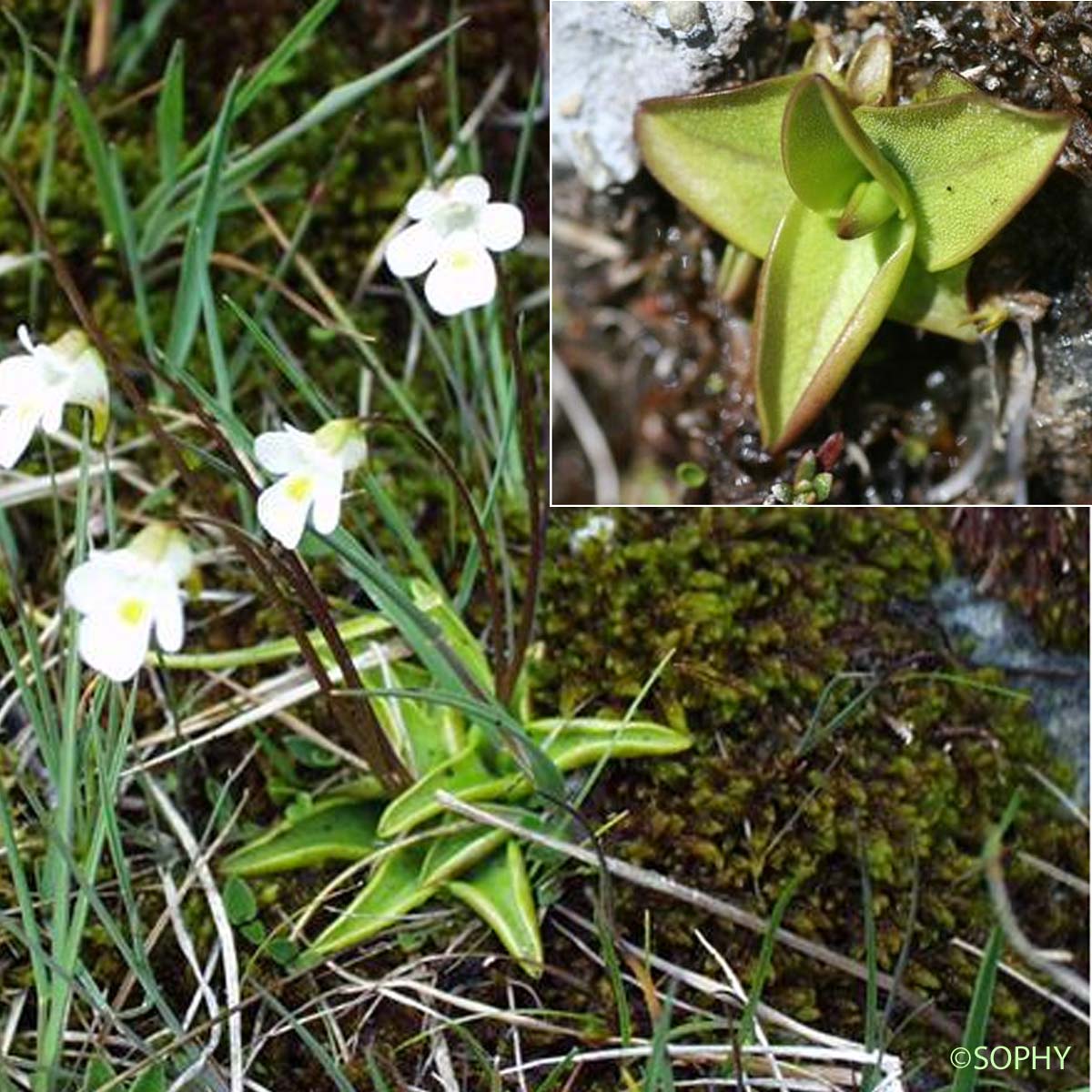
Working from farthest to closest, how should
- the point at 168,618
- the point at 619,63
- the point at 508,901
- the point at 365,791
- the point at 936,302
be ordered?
the point at 619,63 < the point at 936,302 < the point at 365,791 < the point at 508,901 < the point at 168,618

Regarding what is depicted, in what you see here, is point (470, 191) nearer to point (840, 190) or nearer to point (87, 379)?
point (87, 379)

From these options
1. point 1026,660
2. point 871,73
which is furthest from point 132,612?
point 1026,660

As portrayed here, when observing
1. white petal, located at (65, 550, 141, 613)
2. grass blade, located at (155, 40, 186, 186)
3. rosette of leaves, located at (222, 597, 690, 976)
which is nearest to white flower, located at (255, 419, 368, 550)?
white petal, located at (65, 550, 141, 613)

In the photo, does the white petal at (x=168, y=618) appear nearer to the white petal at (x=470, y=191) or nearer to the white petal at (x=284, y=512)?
the white petal at (x=284, y=512)

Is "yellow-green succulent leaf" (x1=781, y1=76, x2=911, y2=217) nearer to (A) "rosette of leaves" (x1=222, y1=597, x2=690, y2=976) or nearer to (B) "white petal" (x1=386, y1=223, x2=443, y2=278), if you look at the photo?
(B) "white petal" (x1=386, y1=223, x2=443, y2=278)

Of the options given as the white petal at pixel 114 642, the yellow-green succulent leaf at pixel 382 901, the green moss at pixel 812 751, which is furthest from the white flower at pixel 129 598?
the green moss at pixel 812 751
